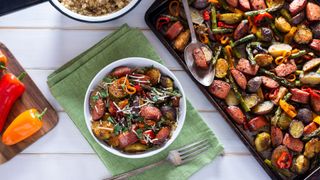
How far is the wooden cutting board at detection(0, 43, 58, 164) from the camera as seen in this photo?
81.7 inches

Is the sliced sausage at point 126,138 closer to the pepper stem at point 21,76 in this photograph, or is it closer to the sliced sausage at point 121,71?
the sliced sausage at point 121,71

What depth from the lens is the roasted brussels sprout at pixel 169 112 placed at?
76.8 inches

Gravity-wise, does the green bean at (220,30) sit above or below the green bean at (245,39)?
above

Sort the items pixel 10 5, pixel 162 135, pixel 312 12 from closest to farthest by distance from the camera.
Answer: pixel 10 5
pixel 162 135
pixel 312 12

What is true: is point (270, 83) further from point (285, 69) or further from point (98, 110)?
point (98, 110)

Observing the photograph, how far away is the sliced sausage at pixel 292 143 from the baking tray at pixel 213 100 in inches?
4.1

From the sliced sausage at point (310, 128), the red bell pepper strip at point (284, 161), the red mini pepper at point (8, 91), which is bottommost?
the red bell pepper strip at point (284, 161)

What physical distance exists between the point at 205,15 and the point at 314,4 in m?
0.45

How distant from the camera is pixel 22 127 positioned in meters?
2.02

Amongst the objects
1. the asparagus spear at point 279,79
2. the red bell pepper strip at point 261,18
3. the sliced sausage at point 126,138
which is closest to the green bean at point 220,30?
the red bell pepper strip at point 261,18

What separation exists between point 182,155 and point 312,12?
80cm

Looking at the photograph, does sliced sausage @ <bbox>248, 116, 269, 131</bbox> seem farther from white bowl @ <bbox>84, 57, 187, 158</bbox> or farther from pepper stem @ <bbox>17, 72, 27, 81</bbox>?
pepper stem @ <bbox>17, 72, 27, 81</bbox>

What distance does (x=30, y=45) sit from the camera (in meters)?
2.14

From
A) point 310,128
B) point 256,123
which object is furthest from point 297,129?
point 256,123
